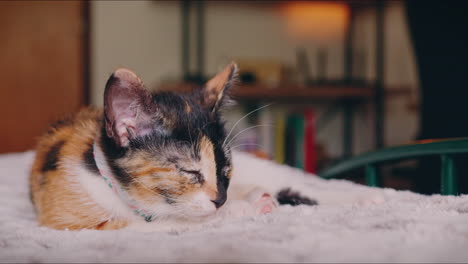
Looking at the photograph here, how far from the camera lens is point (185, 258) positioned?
1.50 ft

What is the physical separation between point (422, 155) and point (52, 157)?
2.48 feet

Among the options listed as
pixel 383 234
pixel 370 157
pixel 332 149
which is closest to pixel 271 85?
pixel 332 149

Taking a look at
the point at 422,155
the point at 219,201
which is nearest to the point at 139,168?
the point at 219,201

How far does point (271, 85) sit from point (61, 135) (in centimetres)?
175

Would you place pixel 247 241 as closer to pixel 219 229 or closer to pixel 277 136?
pixel 219 229

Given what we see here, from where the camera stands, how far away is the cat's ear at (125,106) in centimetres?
66

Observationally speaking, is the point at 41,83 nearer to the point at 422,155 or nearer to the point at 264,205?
the point at 264,205

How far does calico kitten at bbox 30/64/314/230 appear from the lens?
2.30 ft

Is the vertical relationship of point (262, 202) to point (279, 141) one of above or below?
above

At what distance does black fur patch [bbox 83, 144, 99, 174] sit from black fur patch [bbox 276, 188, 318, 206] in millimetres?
393

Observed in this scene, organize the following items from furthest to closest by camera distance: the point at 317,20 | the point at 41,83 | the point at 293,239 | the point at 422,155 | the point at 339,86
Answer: the point at 317,20
the point at 339,86
the point at 41,83
the point at 422,155
the point at 293,239

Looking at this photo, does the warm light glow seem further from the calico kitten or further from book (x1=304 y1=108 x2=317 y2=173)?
the calico kitten

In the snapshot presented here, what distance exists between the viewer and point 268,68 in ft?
8.64

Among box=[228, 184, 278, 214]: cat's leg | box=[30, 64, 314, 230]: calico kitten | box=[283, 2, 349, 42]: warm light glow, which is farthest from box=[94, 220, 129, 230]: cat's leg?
box=[283, 2, 349, 42]: warm light glow
